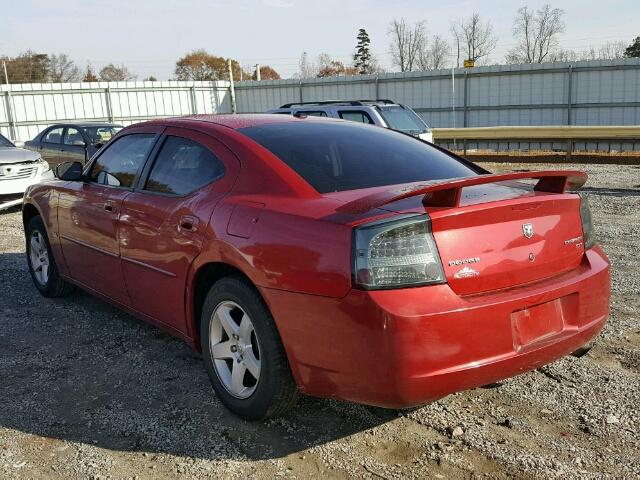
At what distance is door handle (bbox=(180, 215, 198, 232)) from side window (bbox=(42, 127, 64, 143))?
1301cm

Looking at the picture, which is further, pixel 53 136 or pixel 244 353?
pixel 53 136

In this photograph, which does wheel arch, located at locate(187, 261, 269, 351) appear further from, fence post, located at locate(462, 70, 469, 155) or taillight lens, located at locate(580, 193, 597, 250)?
fence post, located at locate(462, 70, 469, 155)

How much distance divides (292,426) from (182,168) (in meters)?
1.68

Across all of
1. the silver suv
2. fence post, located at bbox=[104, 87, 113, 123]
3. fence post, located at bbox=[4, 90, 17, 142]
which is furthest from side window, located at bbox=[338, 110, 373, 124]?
fence post, located at bbox=[104, 87, 113, 123]

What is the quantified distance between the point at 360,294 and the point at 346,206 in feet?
1.53

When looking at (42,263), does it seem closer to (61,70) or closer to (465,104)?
(465,104)

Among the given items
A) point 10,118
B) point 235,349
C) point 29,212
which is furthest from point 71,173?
point 10,118

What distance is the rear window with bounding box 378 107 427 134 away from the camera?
44.0 feet

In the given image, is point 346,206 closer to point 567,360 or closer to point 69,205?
point 567,360

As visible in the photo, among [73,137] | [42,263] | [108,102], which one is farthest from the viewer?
[108,102]

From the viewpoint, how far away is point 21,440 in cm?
330

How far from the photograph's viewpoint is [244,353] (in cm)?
332

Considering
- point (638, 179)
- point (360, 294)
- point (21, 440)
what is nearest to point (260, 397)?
point (360, 294)

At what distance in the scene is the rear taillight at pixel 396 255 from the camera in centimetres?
268
